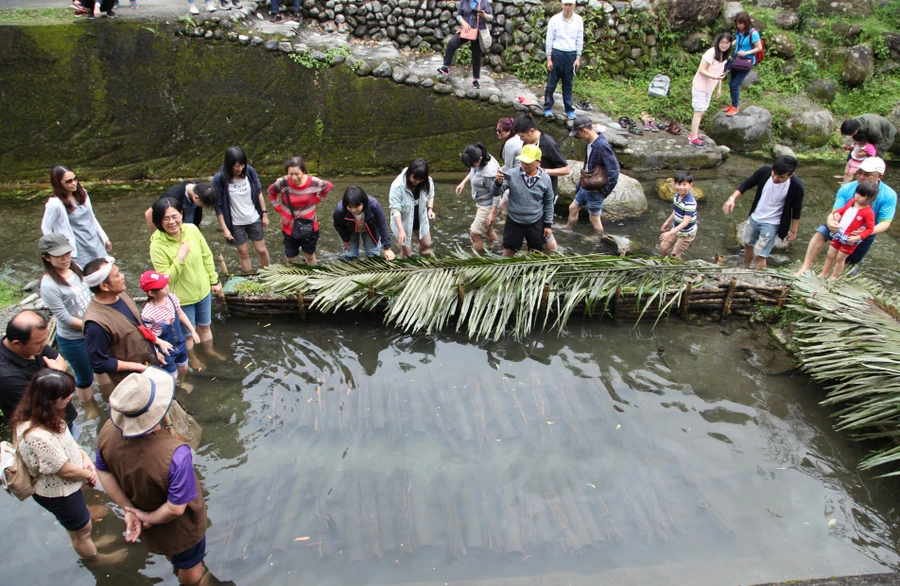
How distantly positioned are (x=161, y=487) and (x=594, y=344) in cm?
434

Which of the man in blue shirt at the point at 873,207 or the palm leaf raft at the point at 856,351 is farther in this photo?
the man in blue shirt at the point at 873,207

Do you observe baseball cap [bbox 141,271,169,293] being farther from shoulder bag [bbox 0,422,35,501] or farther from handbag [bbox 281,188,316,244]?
handbag [bbox 281,188,316,244]

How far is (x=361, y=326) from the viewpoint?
634cm

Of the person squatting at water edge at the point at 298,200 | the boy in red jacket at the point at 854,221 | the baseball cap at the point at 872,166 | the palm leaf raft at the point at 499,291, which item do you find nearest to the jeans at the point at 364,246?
the palm leaf raft at the point at 499,291

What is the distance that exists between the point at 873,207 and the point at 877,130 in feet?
13.2

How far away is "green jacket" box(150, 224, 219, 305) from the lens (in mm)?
4836

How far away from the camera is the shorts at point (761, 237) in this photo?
659 centimetres

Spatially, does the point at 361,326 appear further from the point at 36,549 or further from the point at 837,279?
the point at 837,279

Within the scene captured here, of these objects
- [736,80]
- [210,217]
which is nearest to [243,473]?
[210,217]

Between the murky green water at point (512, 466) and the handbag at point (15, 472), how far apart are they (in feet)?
3.41

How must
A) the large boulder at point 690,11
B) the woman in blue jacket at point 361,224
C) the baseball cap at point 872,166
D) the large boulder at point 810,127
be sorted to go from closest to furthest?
the baseball cap at point 872,166, the woman in blue jacket at point 361,224, the large boulder at point 810,127, the large boulder at point 690,11

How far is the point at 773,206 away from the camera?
646 centimetres

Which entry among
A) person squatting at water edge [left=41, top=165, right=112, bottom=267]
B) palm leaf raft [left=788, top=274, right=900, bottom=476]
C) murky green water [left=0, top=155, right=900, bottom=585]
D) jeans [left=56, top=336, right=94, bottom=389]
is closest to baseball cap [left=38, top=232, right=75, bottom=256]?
person squatting at water edge [left=41, top=165, right=112, bottom=267]

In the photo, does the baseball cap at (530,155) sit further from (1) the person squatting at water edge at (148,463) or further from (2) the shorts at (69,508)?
(2) the shorts at (69,508)
